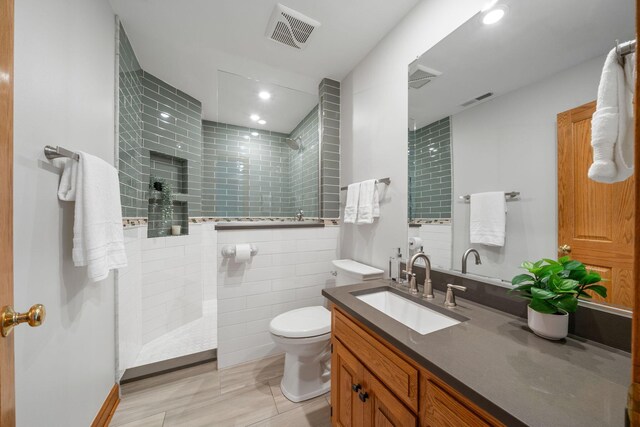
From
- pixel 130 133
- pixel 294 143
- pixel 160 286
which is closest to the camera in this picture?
pixel 130 133

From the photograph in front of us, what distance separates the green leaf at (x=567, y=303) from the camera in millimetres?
722

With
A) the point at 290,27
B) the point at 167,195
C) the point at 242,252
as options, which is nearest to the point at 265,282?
the point at 242,252

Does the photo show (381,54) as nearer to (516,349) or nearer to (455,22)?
(455,22)

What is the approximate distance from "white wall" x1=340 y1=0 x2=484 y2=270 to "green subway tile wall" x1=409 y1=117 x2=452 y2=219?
8 centimetres

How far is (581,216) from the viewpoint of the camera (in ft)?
2.64

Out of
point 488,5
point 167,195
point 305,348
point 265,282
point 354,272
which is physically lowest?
point 305,348

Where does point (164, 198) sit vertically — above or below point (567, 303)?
above

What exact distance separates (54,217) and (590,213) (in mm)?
2053

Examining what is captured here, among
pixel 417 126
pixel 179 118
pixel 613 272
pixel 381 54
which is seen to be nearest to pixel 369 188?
pixel 417 126

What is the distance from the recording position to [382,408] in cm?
87

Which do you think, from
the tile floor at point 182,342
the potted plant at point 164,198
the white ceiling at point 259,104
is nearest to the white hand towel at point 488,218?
the white ceiling at point 259,104

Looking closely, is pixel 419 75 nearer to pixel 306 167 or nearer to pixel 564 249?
pixel 564 249

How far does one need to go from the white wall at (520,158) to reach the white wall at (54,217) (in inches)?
71.9

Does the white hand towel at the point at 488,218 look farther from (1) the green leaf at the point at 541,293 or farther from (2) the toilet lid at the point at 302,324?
(2) the toilet lid at the point at 302,324
